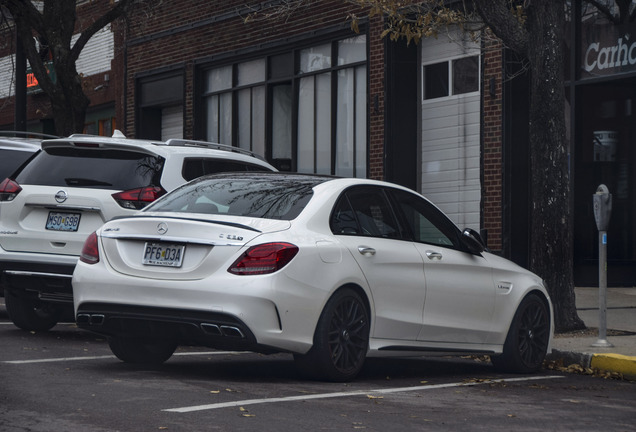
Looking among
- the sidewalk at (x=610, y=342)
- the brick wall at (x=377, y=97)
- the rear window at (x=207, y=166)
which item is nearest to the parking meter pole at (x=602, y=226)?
the sidewalk at (x=610, y=342)

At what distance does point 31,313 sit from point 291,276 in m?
4.30

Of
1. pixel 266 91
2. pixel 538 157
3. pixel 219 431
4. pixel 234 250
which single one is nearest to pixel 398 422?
pixel 219 431

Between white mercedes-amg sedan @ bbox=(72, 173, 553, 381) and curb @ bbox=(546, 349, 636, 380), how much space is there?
1095mm

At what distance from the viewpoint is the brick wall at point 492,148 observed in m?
17.8

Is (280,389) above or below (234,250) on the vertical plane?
below

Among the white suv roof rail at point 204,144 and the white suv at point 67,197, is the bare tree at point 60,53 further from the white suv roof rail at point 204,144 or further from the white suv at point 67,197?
the white suv at point 67,197

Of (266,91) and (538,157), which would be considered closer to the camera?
(538,157)

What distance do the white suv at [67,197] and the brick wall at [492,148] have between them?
792 cm

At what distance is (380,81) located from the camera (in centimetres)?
1991

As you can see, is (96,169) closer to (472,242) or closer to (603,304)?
(472,242)

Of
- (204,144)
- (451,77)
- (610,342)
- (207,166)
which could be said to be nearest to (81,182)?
(207,166)

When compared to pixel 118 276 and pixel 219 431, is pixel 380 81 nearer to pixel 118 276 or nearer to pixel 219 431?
pixel 118 276

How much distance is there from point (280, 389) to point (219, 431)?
1683 millimetres

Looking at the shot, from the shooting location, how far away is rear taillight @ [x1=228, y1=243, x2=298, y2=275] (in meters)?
7.69
